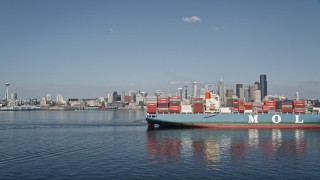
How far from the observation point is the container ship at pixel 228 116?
84.3m

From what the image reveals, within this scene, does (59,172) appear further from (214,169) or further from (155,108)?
(155,108)

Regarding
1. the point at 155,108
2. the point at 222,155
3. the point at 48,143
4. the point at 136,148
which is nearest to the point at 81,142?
the point at 48,143

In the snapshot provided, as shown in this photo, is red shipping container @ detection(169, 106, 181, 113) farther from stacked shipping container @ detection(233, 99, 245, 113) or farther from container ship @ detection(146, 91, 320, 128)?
stacked shipping container @ detection(233, 99, 245, 113)

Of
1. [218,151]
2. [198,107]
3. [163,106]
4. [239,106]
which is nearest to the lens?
[218,151]

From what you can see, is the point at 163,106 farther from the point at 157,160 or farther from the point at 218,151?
the point at 157,160

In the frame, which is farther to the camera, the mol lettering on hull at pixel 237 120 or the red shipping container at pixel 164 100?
the red shipping container at pixel 164 100

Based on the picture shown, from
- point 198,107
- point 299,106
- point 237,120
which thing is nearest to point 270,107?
point 299,106

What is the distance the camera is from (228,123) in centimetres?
8450

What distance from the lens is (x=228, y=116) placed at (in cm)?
8481

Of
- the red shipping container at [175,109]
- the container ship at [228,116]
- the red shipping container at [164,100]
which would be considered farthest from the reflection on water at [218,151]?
the red shipping container at [164,100]

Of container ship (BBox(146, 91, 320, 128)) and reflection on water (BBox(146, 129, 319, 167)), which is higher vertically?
container ship (BBox(146, 91, 320, 128))

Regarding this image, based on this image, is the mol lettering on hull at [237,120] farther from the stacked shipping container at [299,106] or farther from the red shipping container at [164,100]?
the red shipping container at [164,100]

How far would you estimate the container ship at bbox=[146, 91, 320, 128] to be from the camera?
8431 centimetres

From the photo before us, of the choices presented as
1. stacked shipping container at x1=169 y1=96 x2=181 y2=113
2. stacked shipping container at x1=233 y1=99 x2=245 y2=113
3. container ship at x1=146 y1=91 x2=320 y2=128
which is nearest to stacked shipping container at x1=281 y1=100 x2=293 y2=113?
container ship at x1=146 y1=91 x2=320 y2=128
